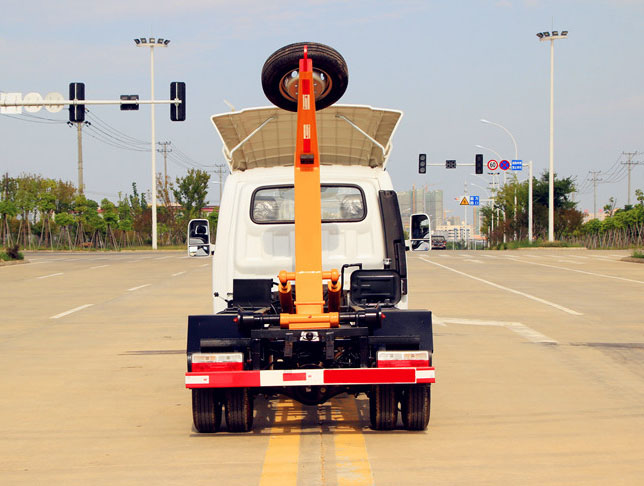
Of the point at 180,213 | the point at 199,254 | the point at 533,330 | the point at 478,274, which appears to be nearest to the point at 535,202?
the point at 180,213

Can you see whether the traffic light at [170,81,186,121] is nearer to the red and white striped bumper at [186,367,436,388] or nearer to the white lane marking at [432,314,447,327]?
the white lane marking at [432,314,447,327]


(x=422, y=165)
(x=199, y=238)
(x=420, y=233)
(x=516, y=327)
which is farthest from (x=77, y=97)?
(x=422, y=165)

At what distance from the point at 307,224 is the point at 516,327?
8.22 metres

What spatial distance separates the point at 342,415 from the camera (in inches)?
295

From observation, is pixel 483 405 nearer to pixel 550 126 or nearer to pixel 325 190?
pixel 325 190

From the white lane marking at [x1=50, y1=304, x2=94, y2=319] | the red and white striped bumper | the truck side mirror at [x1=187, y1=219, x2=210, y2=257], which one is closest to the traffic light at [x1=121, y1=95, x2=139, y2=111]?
the white lane marking at [x1=50, y1=304, x2=94, y2=319]

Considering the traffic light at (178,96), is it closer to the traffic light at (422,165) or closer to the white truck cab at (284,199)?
→ the white truck cab at (284,199)

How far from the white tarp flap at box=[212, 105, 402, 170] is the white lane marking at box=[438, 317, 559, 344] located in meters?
4.72

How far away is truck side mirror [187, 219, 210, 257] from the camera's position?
9266 millimetres

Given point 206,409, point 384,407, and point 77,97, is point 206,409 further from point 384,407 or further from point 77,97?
point 77,97

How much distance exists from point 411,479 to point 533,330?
860 cm

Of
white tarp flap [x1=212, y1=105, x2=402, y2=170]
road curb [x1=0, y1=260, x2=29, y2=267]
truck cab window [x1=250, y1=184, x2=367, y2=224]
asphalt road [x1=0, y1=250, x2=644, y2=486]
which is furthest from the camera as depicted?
road curb [x1=0, y1=260, x2=29, y2=267]

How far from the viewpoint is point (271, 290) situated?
7770mm

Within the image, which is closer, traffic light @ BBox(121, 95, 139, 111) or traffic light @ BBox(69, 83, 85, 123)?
traffic light @ BBox(69, 83, 85, 123)
